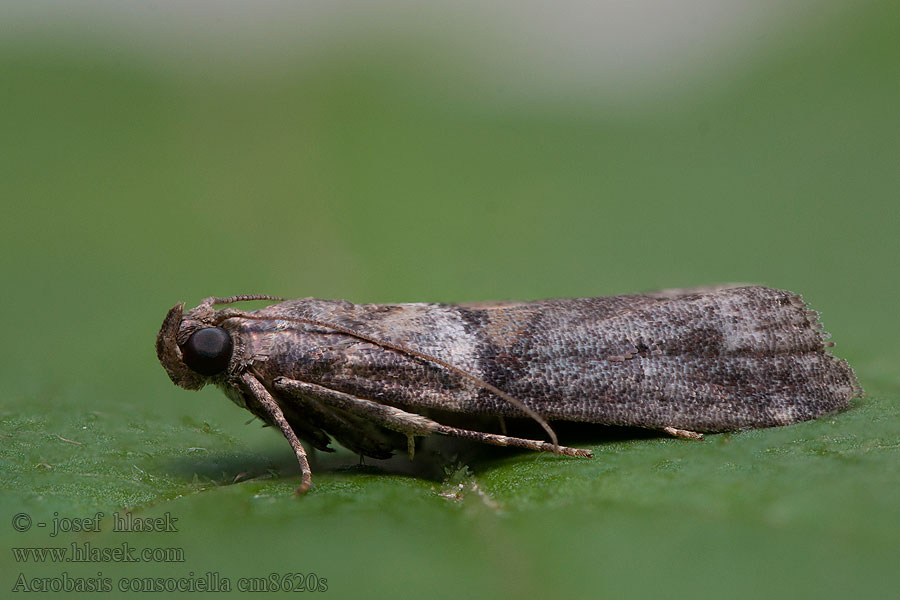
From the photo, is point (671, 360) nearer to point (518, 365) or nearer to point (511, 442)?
point (518, 365)

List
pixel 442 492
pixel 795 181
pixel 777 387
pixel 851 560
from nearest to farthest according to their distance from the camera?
pixel 851 560, pixel 442 492, pixel 777 387, pixel 795 181

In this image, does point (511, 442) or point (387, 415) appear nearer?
point (511, 442)

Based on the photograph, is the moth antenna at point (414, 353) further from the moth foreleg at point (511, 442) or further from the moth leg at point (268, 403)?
the moth leg at point (268, 403)

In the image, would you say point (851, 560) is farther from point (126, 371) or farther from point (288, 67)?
point (288, 67)

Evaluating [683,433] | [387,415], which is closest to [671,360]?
[683,433]

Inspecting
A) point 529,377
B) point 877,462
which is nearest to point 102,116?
point 529,377

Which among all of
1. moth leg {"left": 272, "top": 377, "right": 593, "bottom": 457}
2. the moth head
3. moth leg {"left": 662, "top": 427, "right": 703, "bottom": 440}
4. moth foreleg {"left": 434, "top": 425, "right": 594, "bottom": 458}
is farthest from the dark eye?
moth leg {"left": 662, "top": 427, "right": 703, "bottom": 440}

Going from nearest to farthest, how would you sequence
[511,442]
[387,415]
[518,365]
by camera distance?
[511,442]
[387,415]
[518,365]
